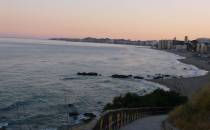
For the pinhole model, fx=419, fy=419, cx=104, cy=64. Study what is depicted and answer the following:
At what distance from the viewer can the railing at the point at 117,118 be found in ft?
27.5

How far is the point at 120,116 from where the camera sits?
1404 centimetres

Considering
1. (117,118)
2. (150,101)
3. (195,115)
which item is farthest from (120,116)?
(150,101)

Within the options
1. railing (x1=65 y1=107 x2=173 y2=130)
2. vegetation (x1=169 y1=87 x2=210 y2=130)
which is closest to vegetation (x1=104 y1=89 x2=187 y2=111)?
railing (x1=65 y1=107 x2=173 y2=130)

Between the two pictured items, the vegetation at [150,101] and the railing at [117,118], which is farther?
the vegetation at [150,101]

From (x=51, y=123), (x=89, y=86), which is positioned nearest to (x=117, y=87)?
(x=89, y=86)

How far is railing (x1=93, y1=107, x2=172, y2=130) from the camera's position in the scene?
9641 mm

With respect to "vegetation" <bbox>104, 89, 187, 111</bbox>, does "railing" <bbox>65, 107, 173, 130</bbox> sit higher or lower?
higher

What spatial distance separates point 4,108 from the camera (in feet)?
119

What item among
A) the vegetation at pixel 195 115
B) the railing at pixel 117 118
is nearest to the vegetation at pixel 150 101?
the railing at pixel 117 118

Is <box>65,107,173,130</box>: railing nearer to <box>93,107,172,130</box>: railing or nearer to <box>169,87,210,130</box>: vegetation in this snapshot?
<box>93,107,172,130</box>: railing

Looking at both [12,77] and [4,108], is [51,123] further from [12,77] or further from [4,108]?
[12,77]

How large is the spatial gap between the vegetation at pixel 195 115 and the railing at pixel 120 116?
1.78 m

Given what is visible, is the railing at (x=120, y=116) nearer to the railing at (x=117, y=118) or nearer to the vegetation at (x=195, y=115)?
the railing at (x=117, y=118)

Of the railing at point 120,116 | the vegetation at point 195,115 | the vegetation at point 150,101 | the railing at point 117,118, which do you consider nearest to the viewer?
the railing at point 117,118
